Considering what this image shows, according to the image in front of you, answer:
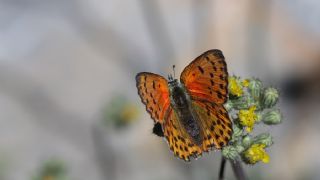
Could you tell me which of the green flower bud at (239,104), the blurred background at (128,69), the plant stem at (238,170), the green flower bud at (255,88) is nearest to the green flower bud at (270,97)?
the green flower bud at (255,88)

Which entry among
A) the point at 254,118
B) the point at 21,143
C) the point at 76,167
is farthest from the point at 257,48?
the point at 254,118

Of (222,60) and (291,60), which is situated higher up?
(222,60)

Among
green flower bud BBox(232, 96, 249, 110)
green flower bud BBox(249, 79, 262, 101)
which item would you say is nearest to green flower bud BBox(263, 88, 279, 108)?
green flower bud BBox(249, 79, 262, 101)

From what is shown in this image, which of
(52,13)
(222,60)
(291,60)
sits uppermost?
(222,60)

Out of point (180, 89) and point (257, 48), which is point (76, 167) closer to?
point (257, 48)

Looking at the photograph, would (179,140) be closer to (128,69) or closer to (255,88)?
(255,88)

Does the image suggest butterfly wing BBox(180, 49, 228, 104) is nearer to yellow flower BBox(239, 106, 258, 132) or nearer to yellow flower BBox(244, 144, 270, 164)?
yellow flower BBox(239, 106, 258, 132)

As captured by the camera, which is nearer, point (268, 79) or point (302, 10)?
point (268, 79)
